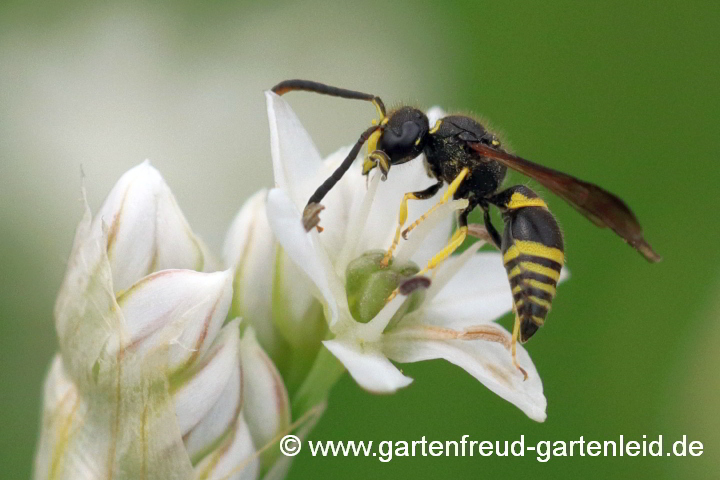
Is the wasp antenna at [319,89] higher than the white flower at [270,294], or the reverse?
the wasp antenna at [319,89]

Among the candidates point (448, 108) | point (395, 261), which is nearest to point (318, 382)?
point (395, 261)

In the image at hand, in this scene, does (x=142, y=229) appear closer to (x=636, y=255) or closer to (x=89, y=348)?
Answer: (x=89, y=348)

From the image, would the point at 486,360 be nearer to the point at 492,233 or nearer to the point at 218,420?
the point at 492,233

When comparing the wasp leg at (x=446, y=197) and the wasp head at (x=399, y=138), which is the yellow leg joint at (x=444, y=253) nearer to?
the wasp leg at (x=446, y=197)

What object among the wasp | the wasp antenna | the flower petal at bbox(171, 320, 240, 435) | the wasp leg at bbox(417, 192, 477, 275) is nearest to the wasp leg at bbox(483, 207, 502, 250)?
the wasp

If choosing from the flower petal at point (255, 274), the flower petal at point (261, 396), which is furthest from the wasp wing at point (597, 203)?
the flower petal at point (261, 396)

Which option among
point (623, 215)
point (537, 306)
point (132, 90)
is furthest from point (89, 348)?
point (132, 90)
